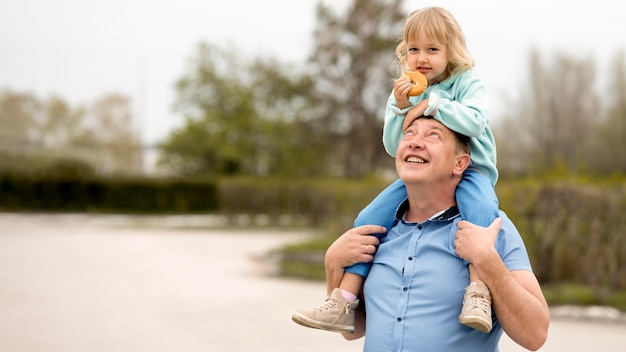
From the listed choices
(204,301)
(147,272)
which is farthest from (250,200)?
(204,301)

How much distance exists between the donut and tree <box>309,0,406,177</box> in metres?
37.7

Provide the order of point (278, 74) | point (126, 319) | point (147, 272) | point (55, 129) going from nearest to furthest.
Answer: point (126, 319) < point (147, 272) < point (278, 74) < point (55, 129)

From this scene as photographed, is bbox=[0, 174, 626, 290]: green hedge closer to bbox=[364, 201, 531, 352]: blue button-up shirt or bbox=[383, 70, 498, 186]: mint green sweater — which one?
→ bbox=[383, 70, 498, 186]: mint green sweater

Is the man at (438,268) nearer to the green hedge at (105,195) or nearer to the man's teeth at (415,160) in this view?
the man's teeth at (415,160)

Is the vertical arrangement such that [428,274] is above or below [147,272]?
above

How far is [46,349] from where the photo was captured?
7484 millimetres

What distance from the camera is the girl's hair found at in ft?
8.99

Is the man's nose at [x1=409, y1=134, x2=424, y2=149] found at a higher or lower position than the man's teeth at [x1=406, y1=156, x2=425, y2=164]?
higher

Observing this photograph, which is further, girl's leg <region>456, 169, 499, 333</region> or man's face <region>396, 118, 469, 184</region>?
man's face <region>396, 118, 469, 184</region>

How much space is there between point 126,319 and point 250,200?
1902cm

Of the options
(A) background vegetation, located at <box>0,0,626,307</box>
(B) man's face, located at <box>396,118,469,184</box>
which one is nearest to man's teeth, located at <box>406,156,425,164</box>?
(B) man's face, located at <box>396,118,469,184</box>

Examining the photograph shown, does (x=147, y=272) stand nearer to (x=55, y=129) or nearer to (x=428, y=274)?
(x=428, y=274)

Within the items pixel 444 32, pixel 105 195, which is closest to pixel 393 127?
pixel 444 32

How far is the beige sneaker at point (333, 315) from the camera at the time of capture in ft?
9.29
